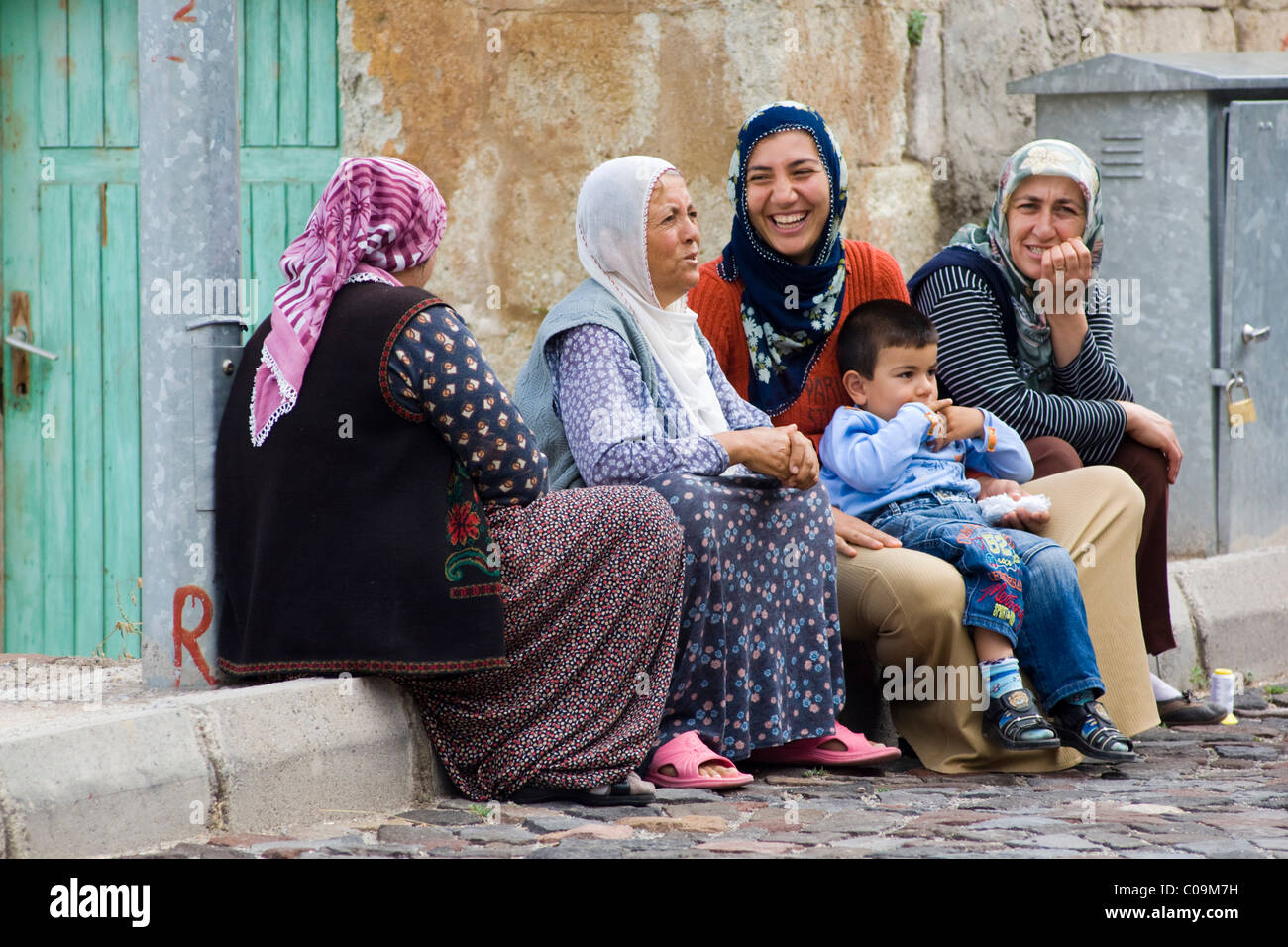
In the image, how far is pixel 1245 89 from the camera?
5980mm

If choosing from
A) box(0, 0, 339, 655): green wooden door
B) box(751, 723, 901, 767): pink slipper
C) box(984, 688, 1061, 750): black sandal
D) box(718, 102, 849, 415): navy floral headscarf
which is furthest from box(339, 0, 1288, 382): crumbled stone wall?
box(984, 688, 1061, 750): black sandal

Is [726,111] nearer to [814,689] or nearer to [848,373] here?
[848,373]

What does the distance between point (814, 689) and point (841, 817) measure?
0.59 m

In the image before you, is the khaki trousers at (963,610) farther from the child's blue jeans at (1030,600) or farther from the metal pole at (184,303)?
the metal pole at (184,303)

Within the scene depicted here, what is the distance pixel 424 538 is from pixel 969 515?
5.14ft

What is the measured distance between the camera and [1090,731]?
13.5 ft

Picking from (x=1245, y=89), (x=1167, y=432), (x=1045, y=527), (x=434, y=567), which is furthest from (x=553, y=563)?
(x=1245, y=89)

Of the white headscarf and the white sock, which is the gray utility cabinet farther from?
the white headscarf

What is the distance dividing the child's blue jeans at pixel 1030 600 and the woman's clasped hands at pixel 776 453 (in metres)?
0.47

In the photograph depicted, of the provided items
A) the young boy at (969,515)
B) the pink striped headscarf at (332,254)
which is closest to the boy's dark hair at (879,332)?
the young boy at (969,515)

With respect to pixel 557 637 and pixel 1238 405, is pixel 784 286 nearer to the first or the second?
pixel 557 637

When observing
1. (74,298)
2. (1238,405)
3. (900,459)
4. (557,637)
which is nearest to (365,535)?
(557,637)

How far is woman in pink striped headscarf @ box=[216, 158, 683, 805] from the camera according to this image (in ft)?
11.6

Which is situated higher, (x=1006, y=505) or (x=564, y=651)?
(x=1006, y=505)
